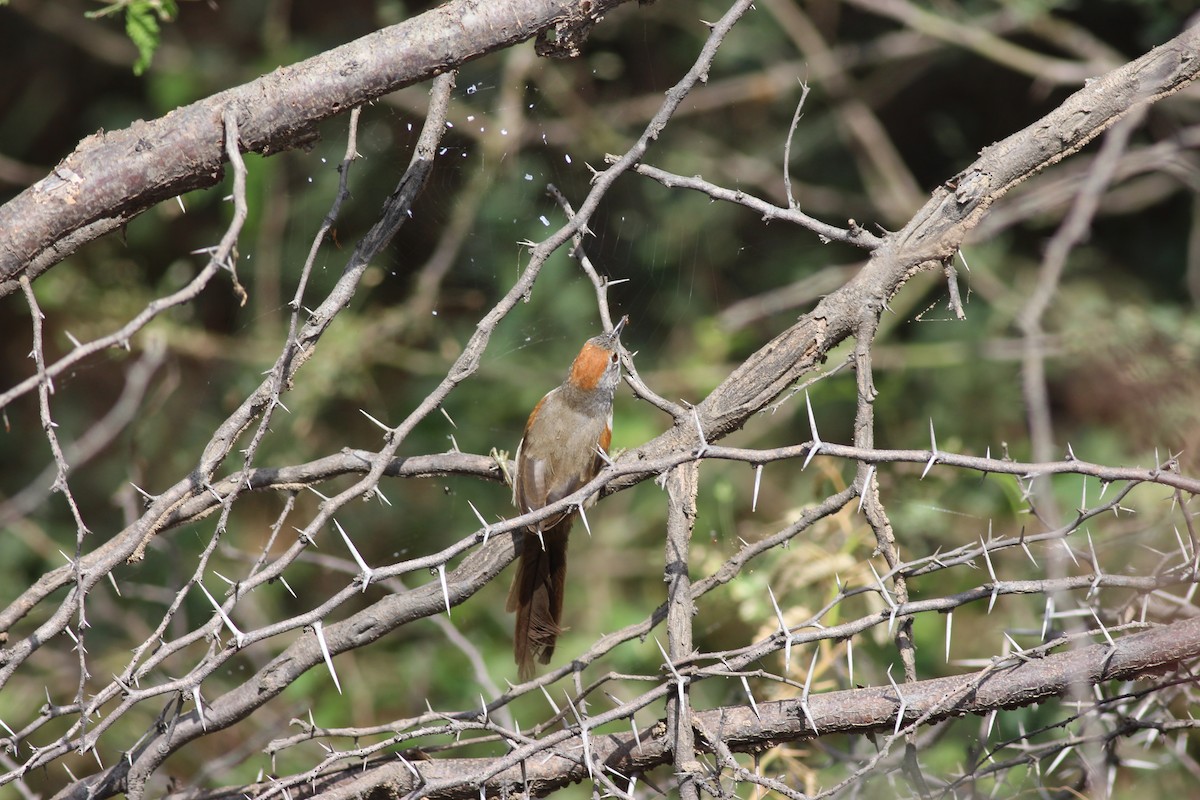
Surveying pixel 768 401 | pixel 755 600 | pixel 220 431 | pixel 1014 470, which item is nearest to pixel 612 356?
pixel 755 600

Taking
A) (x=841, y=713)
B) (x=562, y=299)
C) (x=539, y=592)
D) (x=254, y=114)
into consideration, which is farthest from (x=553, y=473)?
(x=562, y=299)

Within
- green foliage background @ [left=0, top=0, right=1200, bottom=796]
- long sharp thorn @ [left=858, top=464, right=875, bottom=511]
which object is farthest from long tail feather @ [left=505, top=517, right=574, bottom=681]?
long sharp thorn @ [left=858, top=464, right=875, bottom=511]

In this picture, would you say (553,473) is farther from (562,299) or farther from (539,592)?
(562,299)

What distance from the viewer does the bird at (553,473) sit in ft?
11.1

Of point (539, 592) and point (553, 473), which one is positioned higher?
point (553, 473)

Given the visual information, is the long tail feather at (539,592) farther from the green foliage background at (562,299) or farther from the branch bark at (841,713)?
the green foliage background at (562,299)

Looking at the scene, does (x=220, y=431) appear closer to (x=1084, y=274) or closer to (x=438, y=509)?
(x=438, y=509)

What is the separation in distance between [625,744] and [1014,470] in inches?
44.8

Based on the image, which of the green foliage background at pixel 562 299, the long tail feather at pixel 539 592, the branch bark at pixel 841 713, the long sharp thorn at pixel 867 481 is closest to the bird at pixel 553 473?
the long tail feather at pixel 539 592

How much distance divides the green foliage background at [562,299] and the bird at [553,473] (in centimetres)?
34

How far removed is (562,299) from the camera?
5.79m

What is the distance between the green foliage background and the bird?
34 centimetres

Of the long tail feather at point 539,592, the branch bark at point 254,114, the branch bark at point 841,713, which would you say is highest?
the branch bark at point 254,114

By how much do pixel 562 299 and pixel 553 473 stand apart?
7.02ft
